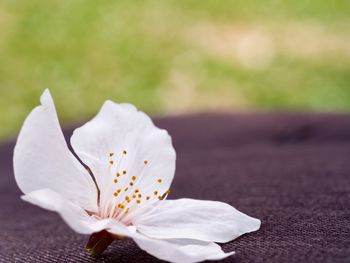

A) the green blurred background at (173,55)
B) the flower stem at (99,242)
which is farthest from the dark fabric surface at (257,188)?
the green blurred background at (173,55)

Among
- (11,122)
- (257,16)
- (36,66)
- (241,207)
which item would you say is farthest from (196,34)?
(241,207)

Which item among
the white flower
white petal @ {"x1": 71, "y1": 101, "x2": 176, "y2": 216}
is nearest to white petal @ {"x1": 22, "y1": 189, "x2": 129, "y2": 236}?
the white flower

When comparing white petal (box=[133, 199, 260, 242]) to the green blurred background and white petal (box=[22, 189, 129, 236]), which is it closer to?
white petal (box=[22, 189, 129, 236])

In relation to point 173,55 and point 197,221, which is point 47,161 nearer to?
point 197,221

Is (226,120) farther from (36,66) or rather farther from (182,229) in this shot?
(36,66)

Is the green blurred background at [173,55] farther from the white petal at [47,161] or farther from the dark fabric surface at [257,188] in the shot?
the white petal at [47,161]

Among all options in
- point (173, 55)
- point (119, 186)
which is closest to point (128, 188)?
point (119, 186)
